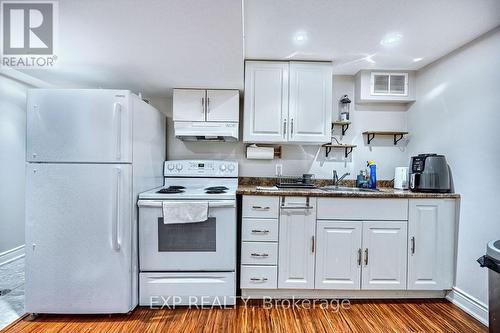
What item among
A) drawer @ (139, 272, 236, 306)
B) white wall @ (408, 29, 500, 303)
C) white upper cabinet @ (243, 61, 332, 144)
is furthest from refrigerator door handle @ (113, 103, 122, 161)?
white wall @ (408, 29, 500, 303)

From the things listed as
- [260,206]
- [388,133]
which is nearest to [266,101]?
[260,206]

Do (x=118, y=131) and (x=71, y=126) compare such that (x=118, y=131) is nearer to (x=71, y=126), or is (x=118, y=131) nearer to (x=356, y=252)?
(x=71, y=126)

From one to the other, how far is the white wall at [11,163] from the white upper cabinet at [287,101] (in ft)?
8.42

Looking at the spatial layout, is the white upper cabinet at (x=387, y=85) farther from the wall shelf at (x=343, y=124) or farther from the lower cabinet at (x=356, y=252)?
the lower cabinet at (x=356, y=252)

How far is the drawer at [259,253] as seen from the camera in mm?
1973

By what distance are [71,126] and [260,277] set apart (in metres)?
1.90

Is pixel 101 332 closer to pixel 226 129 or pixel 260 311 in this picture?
pixel 260 311

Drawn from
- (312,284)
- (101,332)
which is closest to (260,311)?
(312,284)

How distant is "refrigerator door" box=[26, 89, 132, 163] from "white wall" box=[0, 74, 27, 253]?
126 centimetres

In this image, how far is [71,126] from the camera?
1.68m

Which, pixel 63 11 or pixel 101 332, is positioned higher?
pixel 63 11

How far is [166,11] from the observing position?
4.15ft

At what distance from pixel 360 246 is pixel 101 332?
2.09m

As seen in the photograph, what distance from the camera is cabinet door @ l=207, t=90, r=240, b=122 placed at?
2.35 metres
